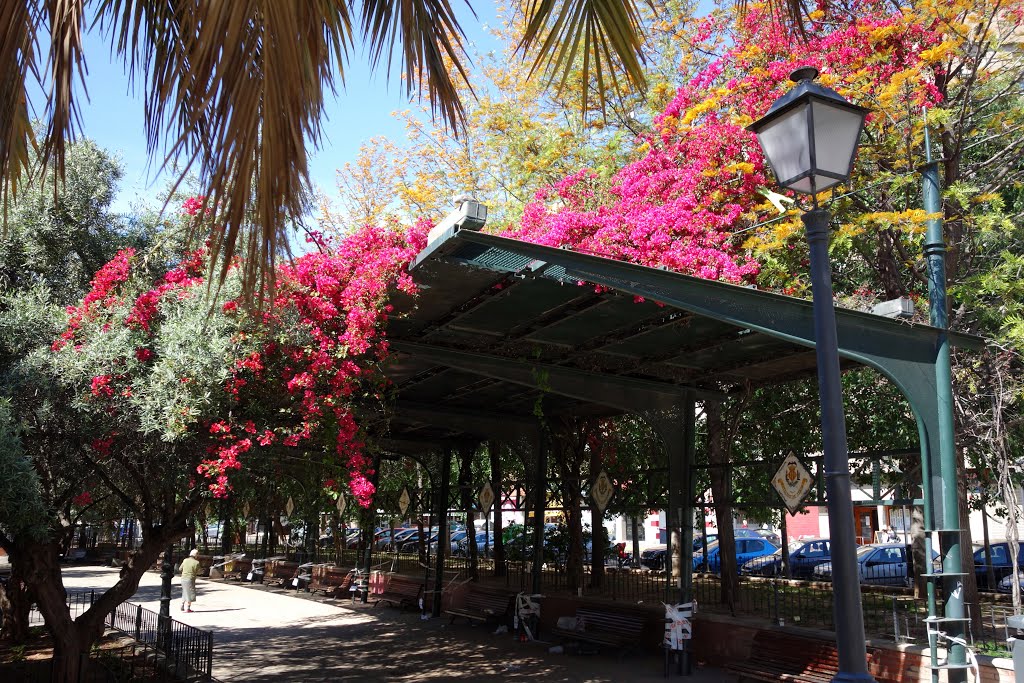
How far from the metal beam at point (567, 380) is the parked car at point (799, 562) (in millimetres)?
12551

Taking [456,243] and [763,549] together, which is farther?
[763,549]

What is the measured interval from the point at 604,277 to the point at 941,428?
4.12 m

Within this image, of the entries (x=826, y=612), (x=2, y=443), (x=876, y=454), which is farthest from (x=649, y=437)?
(x=2, y=443)

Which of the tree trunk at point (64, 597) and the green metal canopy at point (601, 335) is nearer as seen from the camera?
the green metal canopy at point (601, 335)

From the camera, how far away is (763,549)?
29562 millimetres

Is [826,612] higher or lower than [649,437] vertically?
lower

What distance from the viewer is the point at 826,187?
4.62 metres

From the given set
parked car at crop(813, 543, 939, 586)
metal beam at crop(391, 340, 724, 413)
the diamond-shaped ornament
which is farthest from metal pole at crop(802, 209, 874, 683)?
parked car at crop(813, 543, 939, 586)

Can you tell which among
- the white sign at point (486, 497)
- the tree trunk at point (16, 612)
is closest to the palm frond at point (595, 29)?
the tree trunk at point (16, 612)

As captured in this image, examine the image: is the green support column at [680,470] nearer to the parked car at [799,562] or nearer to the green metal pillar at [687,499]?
the green metal pillar at [687,499]

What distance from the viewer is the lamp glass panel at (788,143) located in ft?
15.1

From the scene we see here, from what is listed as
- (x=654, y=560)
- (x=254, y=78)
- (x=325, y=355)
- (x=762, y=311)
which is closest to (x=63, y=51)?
(x=254, y=78)

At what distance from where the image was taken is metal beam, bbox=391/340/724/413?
41.9 ft

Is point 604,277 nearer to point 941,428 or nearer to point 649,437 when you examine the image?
point 941,428
